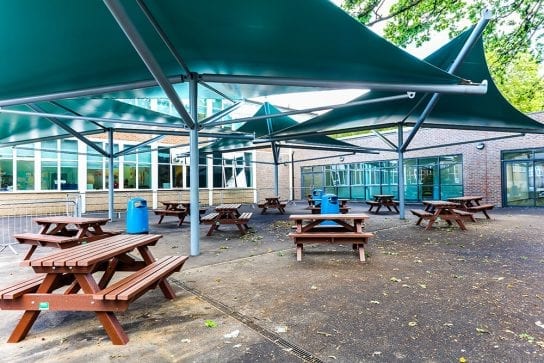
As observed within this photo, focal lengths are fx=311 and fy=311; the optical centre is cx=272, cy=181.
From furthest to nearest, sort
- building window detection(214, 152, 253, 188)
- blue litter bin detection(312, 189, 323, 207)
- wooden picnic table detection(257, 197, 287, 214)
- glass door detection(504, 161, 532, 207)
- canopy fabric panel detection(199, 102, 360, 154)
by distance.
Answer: building window detection(214, 152, 253, 188)
glass door detection(504, 161, 532, 207)
wooden picnic table detection(257, 197, 287, 214)
canopy fabric panel detection(199, 102, 360, 154)
blue litter bin detection(312, 189, 323, 207)

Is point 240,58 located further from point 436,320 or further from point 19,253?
point 19,253

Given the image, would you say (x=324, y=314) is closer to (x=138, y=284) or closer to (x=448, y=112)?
(x=138, y=284)

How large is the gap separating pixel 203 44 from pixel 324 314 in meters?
3.99

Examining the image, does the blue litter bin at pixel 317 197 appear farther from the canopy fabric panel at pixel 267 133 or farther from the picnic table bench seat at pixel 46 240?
the picnic table bench seat at pixel 46 240

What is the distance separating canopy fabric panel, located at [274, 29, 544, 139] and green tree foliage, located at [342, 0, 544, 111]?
2379 mm

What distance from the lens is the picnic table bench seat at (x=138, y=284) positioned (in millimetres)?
2507

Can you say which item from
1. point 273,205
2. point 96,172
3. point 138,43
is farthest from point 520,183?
point 96,172

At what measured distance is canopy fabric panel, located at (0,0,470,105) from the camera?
11.5ft

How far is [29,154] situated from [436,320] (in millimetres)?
17369

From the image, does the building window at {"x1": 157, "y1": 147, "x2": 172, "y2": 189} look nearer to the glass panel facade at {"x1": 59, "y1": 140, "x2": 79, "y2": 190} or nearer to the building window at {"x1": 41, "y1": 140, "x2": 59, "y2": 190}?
the glass panel facade at {"x1": 59, "y1": 140, "x2": 79, "y2": 190}

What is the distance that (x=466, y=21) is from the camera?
30.4ft

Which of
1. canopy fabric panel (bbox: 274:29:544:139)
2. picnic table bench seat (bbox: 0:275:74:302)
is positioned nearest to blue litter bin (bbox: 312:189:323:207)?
canopy fabric panel (bbox: 274:29:544:139)

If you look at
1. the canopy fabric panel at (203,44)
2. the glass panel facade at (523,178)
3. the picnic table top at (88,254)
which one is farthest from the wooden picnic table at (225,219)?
the glass panel facade at (523,178)

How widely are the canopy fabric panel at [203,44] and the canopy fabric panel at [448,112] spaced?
2374 millimetres
